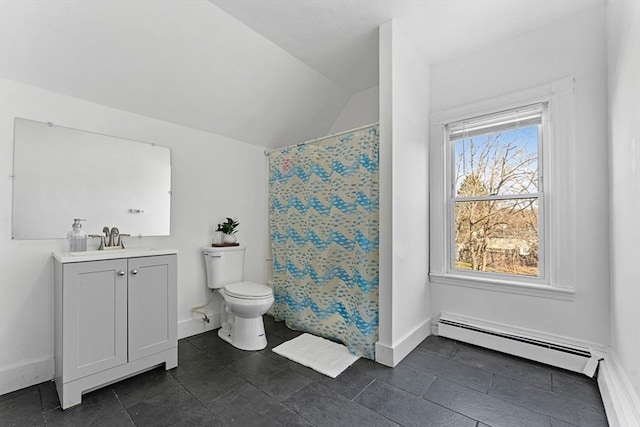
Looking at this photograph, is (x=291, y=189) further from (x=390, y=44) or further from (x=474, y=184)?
(x=474, y=184)

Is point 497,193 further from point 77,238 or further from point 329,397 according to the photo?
point 77,238

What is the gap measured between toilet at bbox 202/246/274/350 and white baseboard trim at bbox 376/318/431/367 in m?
0.89

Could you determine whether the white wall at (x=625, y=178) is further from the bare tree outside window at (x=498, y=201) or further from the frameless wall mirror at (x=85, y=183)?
the frameless wall mirror at (x=85, y=183)

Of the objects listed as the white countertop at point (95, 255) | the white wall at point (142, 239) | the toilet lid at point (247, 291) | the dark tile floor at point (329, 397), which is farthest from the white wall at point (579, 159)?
the white countertop at point (95, 255)

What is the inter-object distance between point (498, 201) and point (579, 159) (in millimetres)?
574

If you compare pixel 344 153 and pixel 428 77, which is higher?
pixel 428 77

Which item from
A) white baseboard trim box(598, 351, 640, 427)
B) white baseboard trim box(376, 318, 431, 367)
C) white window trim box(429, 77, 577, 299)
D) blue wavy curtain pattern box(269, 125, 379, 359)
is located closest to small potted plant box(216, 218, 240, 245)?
blue wavy curtain pattern box(269, 125, 379, 359)

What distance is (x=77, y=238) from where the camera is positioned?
1.88 metres

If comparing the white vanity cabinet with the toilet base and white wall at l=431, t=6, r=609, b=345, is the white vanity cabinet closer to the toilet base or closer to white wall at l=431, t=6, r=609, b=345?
the toilet base

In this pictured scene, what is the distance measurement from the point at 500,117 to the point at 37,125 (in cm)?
329

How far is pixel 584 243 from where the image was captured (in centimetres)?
196

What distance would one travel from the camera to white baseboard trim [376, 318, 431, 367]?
6.50 feet

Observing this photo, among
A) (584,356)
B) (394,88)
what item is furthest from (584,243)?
(394,88)

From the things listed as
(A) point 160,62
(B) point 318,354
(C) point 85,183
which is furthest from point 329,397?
(A) point 160,62
